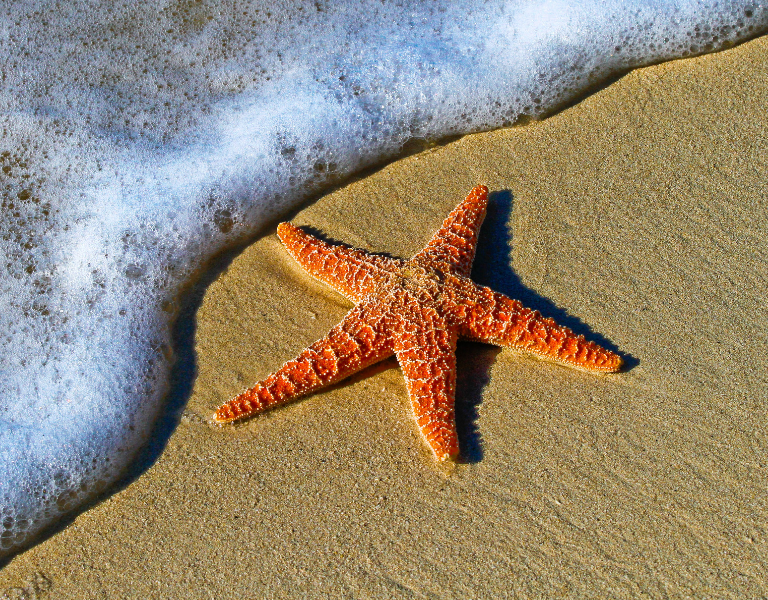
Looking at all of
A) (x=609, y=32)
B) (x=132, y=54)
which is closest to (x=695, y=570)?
(x=609, y=32)

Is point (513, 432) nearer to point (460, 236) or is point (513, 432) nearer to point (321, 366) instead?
point (321, 366)

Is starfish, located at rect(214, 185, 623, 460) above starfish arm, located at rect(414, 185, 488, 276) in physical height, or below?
below

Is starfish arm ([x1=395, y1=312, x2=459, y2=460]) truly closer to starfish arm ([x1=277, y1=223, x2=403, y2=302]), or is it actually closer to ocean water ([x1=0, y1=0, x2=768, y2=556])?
starfish arm ([x1=277, y1=223, x2=403, y2=302])

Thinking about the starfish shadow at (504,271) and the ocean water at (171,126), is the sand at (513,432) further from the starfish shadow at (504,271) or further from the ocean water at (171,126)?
the ocean water at (171,126)

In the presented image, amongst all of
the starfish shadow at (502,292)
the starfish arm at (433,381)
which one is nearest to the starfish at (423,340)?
the starfish arm at (433,381)

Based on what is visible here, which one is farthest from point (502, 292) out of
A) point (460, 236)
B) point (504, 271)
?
point (460, 236)

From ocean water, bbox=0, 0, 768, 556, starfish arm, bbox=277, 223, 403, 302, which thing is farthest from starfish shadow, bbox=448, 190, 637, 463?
ocean water, bbox=0, 0, 768, 556

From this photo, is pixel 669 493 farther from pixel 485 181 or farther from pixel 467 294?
pixel 485 181
